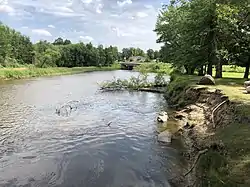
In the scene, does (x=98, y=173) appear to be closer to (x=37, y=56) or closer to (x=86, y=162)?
(x=86, y=162)

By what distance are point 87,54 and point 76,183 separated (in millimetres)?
105076

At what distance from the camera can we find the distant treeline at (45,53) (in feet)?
249

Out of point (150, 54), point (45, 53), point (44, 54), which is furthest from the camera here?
point (150, 54)

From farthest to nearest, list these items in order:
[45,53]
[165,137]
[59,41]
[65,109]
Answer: [59,41] → [45,53] → [65,109] → [165,137]

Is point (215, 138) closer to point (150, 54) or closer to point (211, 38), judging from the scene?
point (211, 38)

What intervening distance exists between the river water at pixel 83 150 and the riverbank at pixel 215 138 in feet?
3.80

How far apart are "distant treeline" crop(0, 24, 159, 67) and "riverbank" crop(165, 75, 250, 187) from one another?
51.6m

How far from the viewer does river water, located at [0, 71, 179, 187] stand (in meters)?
10.4

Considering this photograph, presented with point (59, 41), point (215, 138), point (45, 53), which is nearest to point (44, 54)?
point (45, 53)

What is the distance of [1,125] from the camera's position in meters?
18.3

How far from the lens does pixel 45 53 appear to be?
92188 mm

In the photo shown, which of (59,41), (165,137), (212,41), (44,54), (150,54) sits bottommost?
(165,137)

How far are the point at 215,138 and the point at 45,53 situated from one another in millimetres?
87075

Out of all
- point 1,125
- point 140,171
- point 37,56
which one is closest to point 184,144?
point 140,171
